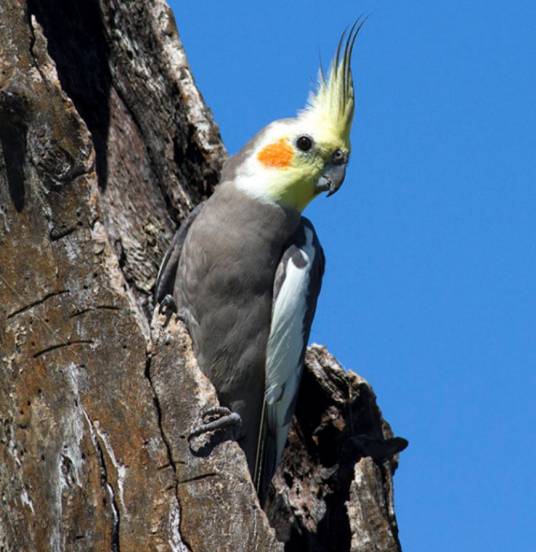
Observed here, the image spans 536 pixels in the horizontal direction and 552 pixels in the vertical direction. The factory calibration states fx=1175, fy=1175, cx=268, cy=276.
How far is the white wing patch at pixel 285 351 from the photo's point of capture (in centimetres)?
588

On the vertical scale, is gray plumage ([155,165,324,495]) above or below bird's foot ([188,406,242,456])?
above

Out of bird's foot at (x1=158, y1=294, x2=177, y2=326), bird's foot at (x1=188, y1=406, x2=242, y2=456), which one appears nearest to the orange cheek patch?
bird's foot at (x1=158, y1=294, x2=177, y2=326)

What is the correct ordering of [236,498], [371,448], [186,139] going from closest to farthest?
1. [236,498]
2. [371,448]
3. [186,139]

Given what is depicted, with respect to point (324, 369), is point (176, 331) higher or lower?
lower

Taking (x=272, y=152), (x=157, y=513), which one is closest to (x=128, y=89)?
(x=272, y=152)

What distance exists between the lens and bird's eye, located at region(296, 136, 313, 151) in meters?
6.04

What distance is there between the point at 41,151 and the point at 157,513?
1.52m

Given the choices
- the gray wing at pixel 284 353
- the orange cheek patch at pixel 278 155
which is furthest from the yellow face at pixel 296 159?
the gray wing at pixel 284 353

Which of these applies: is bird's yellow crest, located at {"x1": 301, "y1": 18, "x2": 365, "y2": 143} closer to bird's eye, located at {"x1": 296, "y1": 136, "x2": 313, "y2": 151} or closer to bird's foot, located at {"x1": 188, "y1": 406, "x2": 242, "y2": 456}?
bird's eye, located at {"x1": 296, "y1": 136, "x2": 313, "y2": 151}

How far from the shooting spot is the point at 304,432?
6238 mm

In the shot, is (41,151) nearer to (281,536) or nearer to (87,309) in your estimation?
(87,309)

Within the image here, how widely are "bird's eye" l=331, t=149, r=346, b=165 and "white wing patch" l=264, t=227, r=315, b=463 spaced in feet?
1.92

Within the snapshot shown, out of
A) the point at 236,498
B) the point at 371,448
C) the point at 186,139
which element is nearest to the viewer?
the point at 236,498

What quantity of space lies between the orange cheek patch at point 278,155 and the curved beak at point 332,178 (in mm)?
198
